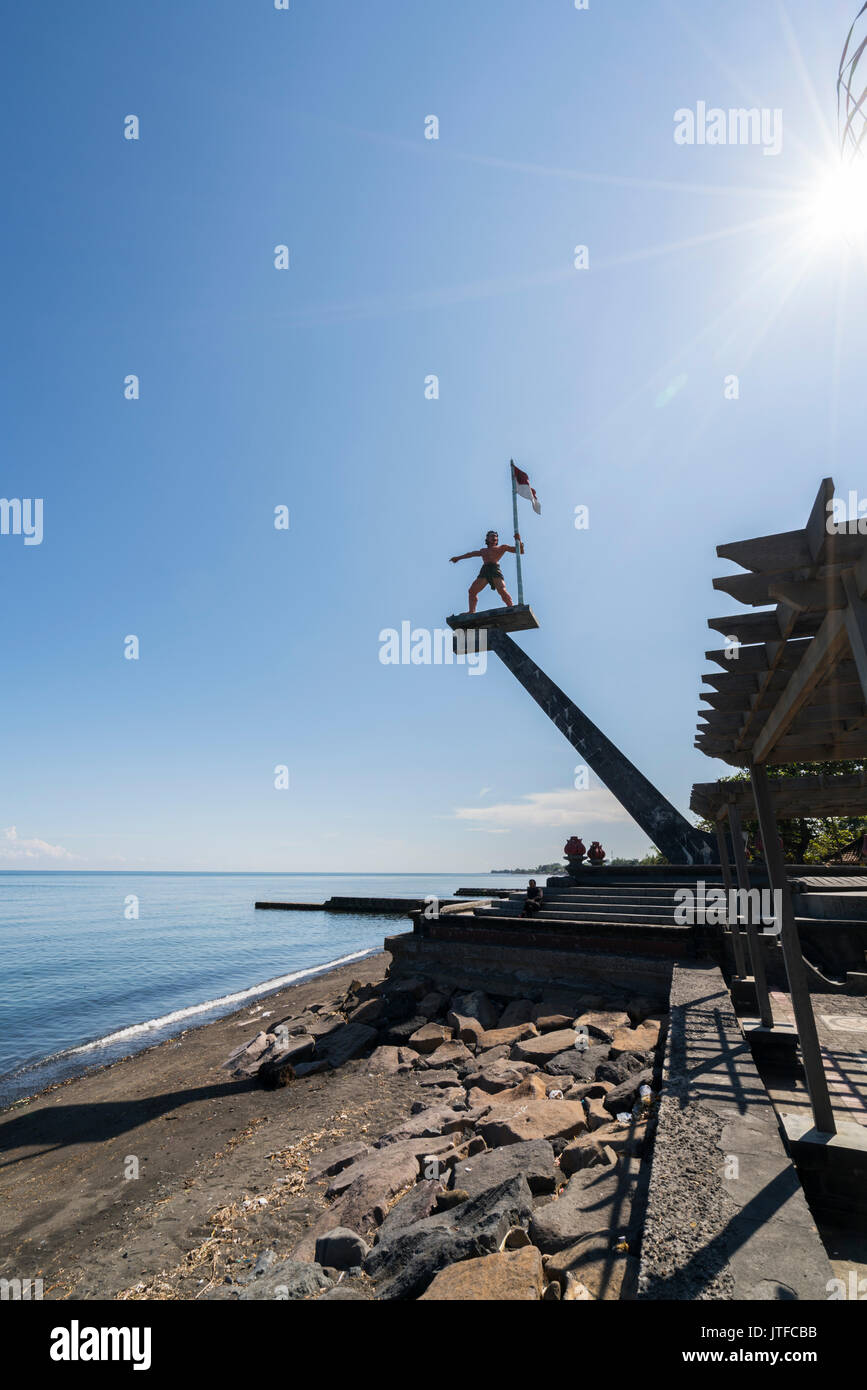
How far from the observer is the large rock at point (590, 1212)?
3.71 meters

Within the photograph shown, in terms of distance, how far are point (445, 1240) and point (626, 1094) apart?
3.01 meters

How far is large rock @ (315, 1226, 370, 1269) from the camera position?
4348mm

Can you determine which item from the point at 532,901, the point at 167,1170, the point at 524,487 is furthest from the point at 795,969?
the point at 524,487

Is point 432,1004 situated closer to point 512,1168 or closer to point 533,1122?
point 533,1122

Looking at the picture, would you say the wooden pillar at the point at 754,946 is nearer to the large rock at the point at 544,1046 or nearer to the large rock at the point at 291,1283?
the large rock at the point at 544,1046

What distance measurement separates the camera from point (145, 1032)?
57.7ft

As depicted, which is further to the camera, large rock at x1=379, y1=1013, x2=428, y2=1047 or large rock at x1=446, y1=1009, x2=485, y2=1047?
large rock at x1=379, y1=1013, x2=428, y2=1047

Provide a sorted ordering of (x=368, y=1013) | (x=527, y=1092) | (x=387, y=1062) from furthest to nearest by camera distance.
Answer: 1. (x=368, y=1013)
2. (x=387, y=1062)
3. (x=527, y=1092)

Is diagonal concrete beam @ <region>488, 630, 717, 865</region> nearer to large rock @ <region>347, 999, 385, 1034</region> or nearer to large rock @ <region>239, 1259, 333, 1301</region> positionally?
large rock @ <region>347, 999, 385, 1034</region>

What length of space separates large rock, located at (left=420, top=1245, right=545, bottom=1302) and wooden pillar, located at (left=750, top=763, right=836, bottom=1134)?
2.38 m

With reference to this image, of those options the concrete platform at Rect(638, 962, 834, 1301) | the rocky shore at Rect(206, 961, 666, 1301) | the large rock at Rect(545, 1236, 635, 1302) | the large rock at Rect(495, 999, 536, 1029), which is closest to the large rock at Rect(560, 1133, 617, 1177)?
the rocky shore at Rect(206, 961, 666, 1301)

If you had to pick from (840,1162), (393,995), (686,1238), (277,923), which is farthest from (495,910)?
(277,923)

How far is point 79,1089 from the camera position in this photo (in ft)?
41.0
